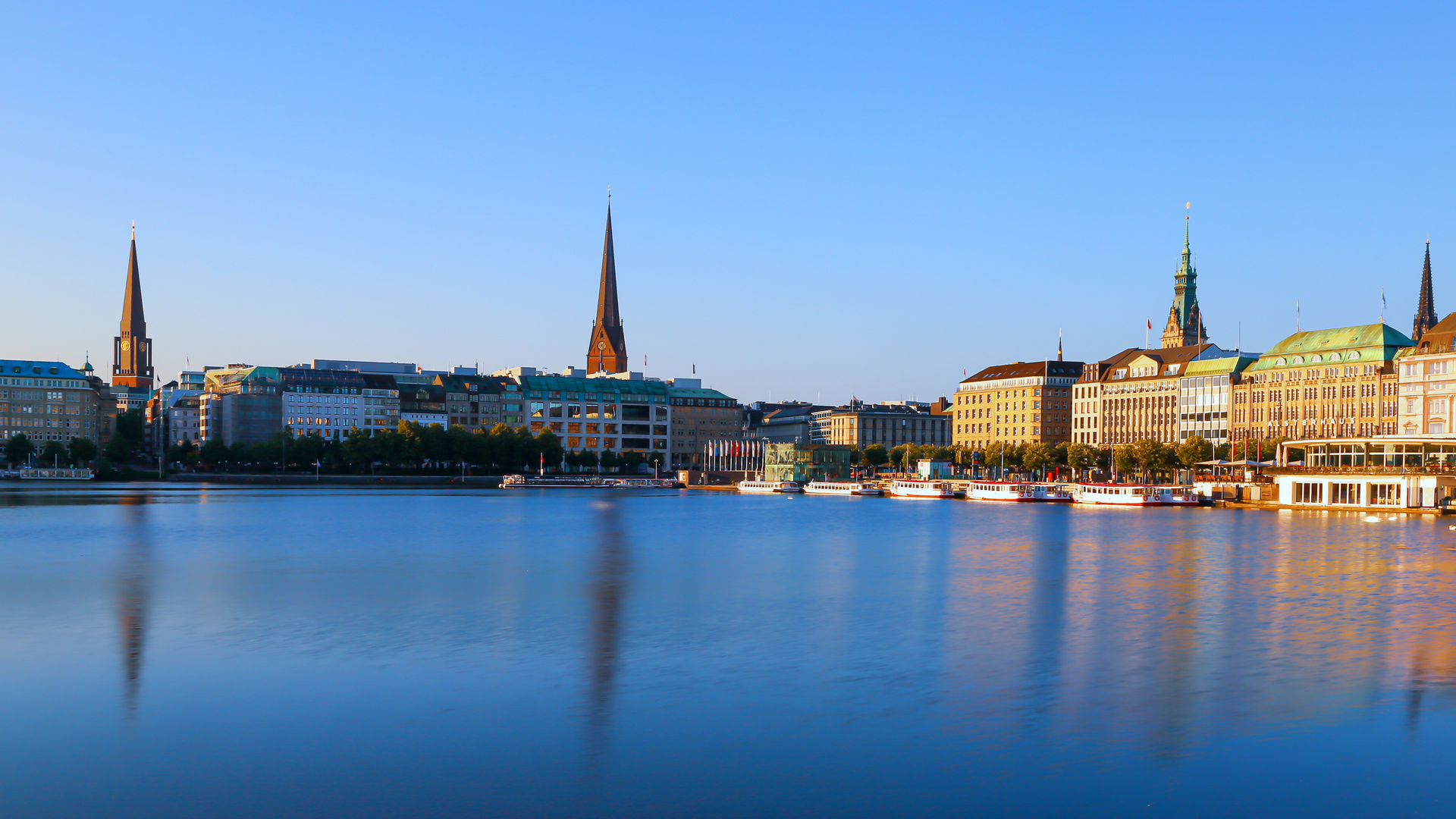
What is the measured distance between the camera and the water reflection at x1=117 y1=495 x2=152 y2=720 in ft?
85.9

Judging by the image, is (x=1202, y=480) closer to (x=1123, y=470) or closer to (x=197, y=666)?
(x=1123, y=470)

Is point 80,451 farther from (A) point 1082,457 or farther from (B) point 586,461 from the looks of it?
(A) point 1082,457

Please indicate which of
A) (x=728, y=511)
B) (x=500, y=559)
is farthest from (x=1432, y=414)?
(x=500, y=559)

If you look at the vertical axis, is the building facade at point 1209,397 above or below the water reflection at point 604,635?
above

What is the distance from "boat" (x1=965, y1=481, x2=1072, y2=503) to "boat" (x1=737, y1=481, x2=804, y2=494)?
3021cm

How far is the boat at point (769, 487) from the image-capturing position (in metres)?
167

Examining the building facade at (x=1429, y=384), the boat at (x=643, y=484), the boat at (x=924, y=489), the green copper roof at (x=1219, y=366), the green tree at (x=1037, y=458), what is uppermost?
the green copper roof at (x=1219, y=366)

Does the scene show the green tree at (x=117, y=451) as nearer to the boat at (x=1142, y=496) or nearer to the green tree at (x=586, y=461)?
the green tree at (x=586, y=461)

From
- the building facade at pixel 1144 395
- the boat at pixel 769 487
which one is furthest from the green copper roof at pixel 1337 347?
the boat at pixel 769 487

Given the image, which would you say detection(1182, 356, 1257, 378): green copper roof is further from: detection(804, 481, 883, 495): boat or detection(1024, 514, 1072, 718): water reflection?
detection(1024, 514, 1072, 718): water reflection

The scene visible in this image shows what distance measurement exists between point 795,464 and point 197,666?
15283 cm

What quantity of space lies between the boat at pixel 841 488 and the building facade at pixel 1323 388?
1853 inches

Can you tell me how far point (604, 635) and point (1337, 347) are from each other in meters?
146

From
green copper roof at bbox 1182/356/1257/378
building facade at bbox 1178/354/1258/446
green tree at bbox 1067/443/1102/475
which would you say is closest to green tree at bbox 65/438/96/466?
green tree at bbox 1067/443/1102/475
